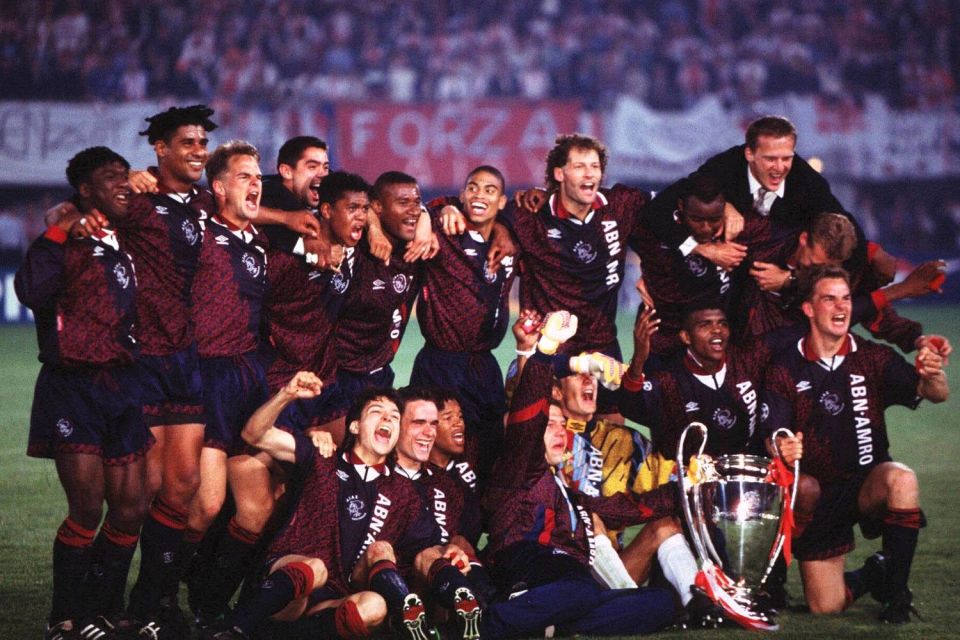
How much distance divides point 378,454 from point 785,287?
2.11m

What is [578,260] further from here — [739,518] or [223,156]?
[223,156]

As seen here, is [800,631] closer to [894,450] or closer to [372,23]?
[894,450]

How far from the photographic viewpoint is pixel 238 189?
18.4 ft

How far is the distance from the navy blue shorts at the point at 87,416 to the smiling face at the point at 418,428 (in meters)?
1.05

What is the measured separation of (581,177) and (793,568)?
2148 millimetres

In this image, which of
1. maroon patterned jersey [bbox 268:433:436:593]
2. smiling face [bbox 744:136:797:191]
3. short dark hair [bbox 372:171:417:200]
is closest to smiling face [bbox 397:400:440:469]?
maroon patterned jersey [bbox 268:433:436:593]

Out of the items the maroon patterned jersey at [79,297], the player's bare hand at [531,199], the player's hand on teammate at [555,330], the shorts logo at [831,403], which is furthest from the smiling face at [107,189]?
the shorts logo at [831,403]

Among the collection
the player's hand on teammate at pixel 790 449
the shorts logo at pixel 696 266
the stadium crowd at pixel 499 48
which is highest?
the stadium crowd at pixel 499 48

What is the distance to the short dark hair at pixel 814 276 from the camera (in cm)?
602

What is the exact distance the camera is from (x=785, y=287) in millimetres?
6332

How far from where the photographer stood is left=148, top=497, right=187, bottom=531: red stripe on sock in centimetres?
530

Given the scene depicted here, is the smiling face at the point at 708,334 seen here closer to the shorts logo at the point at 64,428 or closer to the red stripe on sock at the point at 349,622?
the red stripe on sock at the point at 349,622

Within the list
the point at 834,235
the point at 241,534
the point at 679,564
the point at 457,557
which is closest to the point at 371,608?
the point at 457,557

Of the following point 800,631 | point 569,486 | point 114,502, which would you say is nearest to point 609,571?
point 569,486
